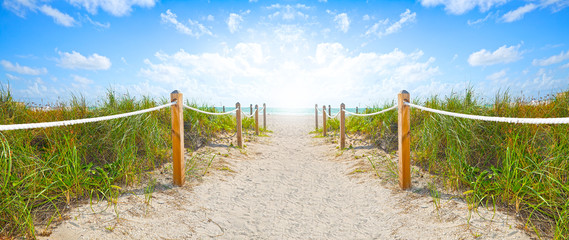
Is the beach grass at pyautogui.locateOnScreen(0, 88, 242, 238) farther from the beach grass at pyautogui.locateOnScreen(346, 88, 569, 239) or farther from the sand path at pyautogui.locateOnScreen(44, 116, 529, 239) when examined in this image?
the beach grass at pyautogui.locateOnScreen(346, 88, 569, 239)

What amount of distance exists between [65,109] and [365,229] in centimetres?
513

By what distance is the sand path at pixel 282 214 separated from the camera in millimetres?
2799

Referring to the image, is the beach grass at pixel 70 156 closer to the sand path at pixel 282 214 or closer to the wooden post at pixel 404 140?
the sand path at pixel 282 214

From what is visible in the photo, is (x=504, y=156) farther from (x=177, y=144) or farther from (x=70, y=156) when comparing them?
(x=70, y=156)

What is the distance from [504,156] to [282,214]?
261 cm

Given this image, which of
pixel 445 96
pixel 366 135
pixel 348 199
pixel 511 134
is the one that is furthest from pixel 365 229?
pixel 366 135

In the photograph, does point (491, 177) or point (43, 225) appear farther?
point (491, 177)

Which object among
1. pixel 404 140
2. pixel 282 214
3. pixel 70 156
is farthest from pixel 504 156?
pixel 70 156

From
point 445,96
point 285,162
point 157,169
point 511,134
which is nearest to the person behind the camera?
point 511,134

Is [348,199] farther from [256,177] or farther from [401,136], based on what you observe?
[256,177]

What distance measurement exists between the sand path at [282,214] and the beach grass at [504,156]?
26 cm

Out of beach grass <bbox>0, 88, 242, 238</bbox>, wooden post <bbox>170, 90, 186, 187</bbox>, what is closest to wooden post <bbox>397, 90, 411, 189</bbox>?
wooden post <bbox>170, 90, 186, 187</bbox>

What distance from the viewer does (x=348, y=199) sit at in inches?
169

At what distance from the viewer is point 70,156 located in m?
3.47
